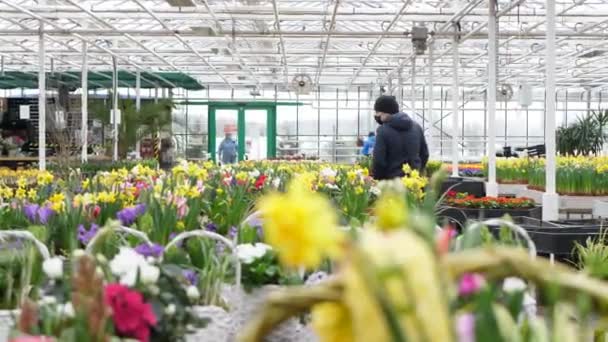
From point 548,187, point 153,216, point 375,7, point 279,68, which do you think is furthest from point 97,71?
point 153,216

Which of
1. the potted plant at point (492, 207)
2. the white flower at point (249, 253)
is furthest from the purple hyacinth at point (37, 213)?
the potted plant at point (492, 207)

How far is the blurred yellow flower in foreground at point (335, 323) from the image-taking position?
0.65 metres

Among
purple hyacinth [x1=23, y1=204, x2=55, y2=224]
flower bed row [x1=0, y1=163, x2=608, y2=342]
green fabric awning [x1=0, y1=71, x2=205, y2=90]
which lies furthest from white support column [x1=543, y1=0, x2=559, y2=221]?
green fabric awning [x1=0, y1=71, x2=205, y2=90]

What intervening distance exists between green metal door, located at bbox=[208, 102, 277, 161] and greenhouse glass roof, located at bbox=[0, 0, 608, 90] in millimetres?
795

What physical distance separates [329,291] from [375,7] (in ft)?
41.7

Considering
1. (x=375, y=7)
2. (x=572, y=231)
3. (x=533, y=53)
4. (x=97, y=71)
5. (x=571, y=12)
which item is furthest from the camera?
(x=97, y=71)

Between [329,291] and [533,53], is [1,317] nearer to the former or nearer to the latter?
[329,291]

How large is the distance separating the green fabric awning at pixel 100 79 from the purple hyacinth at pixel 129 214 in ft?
58.8

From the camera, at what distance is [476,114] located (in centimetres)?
2597

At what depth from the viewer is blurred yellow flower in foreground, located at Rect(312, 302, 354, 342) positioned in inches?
25.7

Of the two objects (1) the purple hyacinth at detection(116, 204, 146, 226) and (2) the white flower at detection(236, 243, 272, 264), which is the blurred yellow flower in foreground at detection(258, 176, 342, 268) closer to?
(2) the white flower at detection(236, 243, 272, 264)

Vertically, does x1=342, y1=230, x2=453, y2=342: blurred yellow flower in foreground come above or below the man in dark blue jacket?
below

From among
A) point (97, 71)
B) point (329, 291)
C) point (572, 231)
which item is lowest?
point (572, 231)

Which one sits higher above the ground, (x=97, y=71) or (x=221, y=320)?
(x=97, y=71)
